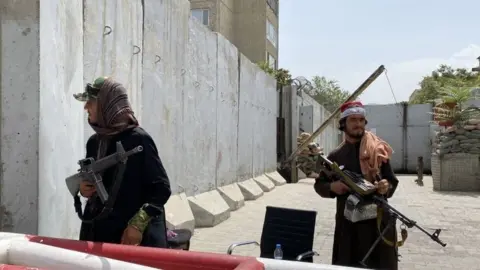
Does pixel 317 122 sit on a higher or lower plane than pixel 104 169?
higher

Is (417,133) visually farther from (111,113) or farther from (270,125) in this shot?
(111,113)

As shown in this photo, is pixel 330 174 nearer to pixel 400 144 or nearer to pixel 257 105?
pixel 257 105

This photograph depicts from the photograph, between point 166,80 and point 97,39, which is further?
point 166,80

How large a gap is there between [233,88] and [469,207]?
5.27m

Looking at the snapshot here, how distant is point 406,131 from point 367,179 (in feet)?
64.2

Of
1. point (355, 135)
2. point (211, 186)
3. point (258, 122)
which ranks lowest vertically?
point (211, 186)

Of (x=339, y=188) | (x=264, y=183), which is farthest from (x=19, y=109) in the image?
(x=264, y=183)

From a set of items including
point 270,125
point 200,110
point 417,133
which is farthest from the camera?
point 417,133

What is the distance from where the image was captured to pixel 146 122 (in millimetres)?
5660

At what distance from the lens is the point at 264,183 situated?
11992mm

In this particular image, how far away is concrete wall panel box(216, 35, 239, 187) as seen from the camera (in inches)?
348

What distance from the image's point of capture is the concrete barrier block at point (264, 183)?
38.4 ft

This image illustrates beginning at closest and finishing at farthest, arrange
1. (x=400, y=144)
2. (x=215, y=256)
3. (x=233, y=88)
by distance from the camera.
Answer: (x=215, y=256) → (x=233, y=88) → (x=400, y=144)

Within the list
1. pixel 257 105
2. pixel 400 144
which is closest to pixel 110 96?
pixel 257 105
